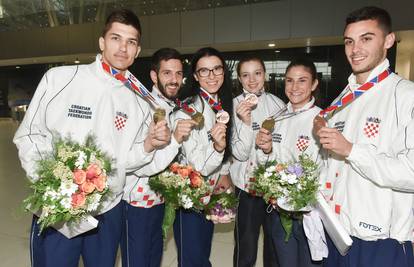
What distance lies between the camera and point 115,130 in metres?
2.17

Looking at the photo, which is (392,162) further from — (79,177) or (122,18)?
(122,18)

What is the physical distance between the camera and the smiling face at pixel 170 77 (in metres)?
2.94

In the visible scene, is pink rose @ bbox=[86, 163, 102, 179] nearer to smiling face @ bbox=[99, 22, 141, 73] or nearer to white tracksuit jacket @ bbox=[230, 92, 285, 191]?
smiling face @ bbox=[99, 22, 141, 73]

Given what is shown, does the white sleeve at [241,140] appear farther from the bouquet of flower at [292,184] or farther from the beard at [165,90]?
the beard at [165,90]

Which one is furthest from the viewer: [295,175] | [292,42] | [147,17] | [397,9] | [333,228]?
[147,17]

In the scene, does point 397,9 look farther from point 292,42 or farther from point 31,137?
point 31,137

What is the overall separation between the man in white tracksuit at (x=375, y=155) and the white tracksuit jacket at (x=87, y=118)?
126 cm

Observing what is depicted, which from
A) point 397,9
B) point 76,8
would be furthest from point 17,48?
point 397,9

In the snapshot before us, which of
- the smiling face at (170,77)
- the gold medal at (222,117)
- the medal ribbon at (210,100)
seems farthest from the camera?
the smiling face at (170,77)

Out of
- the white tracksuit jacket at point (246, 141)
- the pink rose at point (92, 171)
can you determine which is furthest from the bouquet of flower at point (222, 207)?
the pink rose at point (92, 171)

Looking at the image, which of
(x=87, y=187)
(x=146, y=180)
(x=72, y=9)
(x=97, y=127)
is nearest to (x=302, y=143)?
(x=146, y=180)

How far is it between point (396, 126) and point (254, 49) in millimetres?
12282

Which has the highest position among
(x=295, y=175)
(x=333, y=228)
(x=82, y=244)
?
(x=295, y=175)

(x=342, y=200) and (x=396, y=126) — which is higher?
(x=396, y=126)
